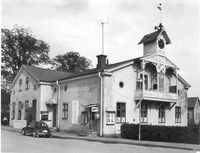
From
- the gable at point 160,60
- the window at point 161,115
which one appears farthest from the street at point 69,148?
the window at point 161,115

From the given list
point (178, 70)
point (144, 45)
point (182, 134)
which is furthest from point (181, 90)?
point (182, 134)

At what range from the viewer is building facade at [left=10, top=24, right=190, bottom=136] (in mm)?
26594

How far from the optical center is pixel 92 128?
89.0 feet

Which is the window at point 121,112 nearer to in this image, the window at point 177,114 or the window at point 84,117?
the window at point 84,117

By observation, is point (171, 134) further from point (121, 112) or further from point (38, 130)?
point (38, 130)

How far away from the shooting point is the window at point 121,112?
27.2 m

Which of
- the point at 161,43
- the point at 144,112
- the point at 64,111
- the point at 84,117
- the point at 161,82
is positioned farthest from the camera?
the point at 64,111

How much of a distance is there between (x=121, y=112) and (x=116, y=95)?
1.62m

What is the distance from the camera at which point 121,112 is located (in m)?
27.5

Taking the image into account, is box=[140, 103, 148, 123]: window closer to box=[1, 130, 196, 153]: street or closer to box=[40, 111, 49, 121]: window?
box=[40, 111, 49, 121]: window

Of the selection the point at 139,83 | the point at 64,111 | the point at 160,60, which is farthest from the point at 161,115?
the point at 64,111

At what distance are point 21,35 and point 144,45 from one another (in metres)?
33.1

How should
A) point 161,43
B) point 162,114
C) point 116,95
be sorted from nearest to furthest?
point 116,95 → point 161,43 → point 162,114

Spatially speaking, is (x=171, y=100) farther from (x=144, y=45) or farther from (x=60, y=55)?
(x=60, y=55)
